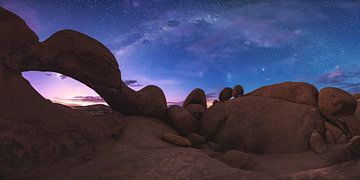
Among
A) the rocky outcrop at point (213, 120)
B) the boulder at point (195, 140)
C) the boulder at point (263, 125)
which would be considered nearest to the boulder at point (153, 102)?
the boulder at point (195, 140)

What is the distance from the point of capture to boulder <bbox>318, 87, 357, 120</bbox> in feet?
31.4

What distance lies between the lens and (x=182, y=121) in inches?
402

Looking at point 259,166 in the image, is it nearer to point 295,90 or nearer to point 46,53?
point 295,90

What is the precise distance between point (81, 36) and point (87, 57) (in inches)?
31.6

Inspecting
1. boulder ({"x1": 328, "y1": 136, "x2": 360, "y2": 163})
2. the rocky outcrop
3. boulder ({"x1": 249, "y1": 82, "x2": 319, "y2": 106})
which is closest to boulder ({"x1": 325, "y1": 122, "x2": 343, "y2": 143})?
boulder ({"x1": 249, "y1": 82, "x2": 319, "y2": 106})

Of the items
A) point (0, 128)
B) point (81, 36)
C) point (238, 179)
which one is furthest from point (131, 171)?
point (81, 36)

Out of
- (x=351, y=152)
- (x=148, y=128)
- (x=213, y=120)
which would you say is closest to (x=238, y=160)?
(x=351, y=152)

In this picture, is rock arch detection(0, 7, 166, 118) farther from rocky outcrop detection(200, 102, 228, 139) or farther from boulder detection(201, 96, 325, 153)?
boulder detection(201, 96, 325, 153)

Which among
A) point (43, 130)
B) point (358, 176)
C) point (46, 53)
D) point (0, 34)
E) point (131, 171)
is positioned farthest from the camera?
point (46, 53)

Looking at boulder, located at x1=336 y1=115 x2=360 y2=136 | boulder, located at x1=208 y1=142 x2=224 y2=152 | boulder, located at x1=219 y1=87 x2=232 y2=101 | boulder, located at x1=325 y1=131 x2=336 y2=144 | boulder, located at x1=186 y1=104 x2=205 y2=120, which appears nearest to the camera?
boulder, located at x1=325 y1=131 x2=336 y2=144

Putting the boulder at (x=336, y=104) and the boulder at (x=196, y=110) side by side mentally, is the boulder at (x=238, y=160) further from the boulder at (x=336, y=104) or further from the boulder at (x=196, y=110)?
the boulder at (x=336, y=104)

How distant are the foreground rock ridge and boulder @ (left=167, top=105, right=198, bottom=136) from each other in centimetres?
4

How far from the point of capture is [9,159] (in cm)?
482

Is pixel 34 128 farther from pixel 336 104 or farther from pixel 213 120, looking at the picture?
pixel 336 104
